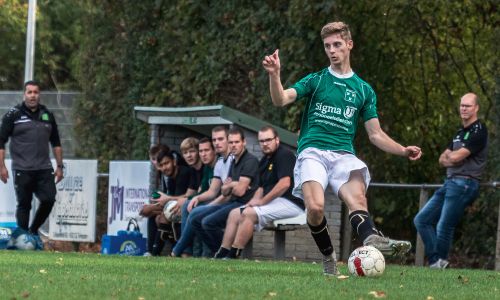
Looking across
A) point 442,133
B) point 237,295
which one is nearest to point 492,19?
A: point 442,133

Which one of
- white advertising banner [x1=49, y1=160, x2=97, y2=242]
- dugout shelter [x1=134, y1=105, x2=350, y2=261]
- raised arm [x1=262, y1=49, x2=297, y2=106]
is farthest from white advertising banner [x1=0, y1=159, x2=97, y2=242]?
raised arm [x1=262, y1=49, x2=297, y2=106]

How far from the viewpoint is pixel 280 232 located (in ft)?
58.3

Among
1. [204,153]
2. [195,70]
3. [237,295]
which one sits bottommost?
[237,295]

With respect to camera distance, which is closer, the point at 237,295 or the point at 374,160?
the point at 237,295

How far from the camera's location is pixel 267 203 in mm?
16969

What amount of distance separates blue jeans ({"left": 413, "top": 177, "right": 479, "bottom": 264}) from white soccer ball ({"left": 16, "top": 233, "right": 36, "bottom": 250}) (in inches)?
217

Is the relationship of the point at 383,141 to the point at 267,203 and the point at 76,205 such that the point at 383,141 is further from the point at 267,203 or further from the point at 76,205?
the point at 76,205

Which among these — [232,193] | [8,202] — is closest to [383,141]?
[232,193]

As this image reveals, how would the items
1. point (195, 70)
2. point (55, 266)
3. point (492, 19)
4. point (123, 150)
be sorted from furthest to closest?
point (123, 150) < point (195, 70) < point (492, 19) < point (55, 266)

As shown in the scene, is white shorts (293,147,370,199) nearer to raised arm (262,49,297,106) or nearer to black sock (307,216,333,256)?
black sock (307,216,333,256)

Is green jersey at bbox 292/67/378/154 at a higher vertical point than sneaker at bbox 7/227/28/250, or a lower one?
higher

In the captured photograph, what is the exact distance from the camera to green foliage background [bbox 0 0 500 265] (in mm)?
21594

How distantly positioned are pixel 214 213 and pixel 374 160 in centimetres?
583

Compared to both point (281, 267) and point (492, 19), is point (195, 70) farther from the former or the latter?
point (281, 267)
